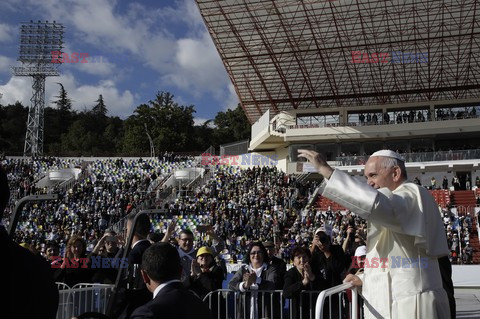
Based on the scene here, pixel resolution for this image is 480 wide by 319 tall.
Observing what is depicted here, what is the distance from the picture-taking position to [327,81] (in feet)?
139

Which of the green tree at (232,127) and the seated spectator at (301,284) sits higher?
the green tree at (232,127)

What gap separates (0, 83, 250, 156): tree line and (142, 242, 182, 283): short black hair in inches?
2208

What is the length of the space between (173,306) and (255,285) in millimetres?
3629

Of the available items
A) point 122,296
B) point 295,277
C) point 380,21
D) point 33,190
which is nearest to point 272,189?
point 380,21

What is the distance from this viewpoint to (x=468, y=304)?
1040 centimetres

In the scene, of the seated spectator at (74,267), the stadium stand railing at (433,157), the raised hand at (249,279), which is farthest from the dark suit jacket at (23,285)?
the stadium stand railing at (433,157)

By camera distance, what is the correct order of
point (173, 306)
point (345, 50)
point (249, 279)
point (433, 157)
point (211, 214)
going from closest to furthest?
1. point (173, 306)
2. point (249, 279)
3. point (211, 214)
4. point (433, 157)
5. point (345, 50)

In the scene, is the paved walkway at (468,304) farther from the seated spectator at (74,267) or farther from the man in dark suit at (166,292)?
the man in dark suit at (166,292)

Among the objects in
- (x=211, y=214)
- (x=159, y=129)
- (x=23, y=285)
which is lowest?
(x=23, y=285)

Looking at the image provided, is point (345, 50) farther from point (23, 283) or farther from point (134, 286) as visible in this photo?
point (23, 283)

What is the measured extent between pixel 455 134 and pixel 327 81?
1114 centimetres

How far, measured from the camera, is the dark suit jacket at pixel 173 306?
257cm

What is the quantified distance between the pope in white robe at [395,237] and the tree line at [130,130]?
186ft

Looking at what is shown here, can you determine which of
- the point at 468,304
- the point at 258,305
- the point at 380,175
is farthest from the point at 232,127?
the point at 380,175
